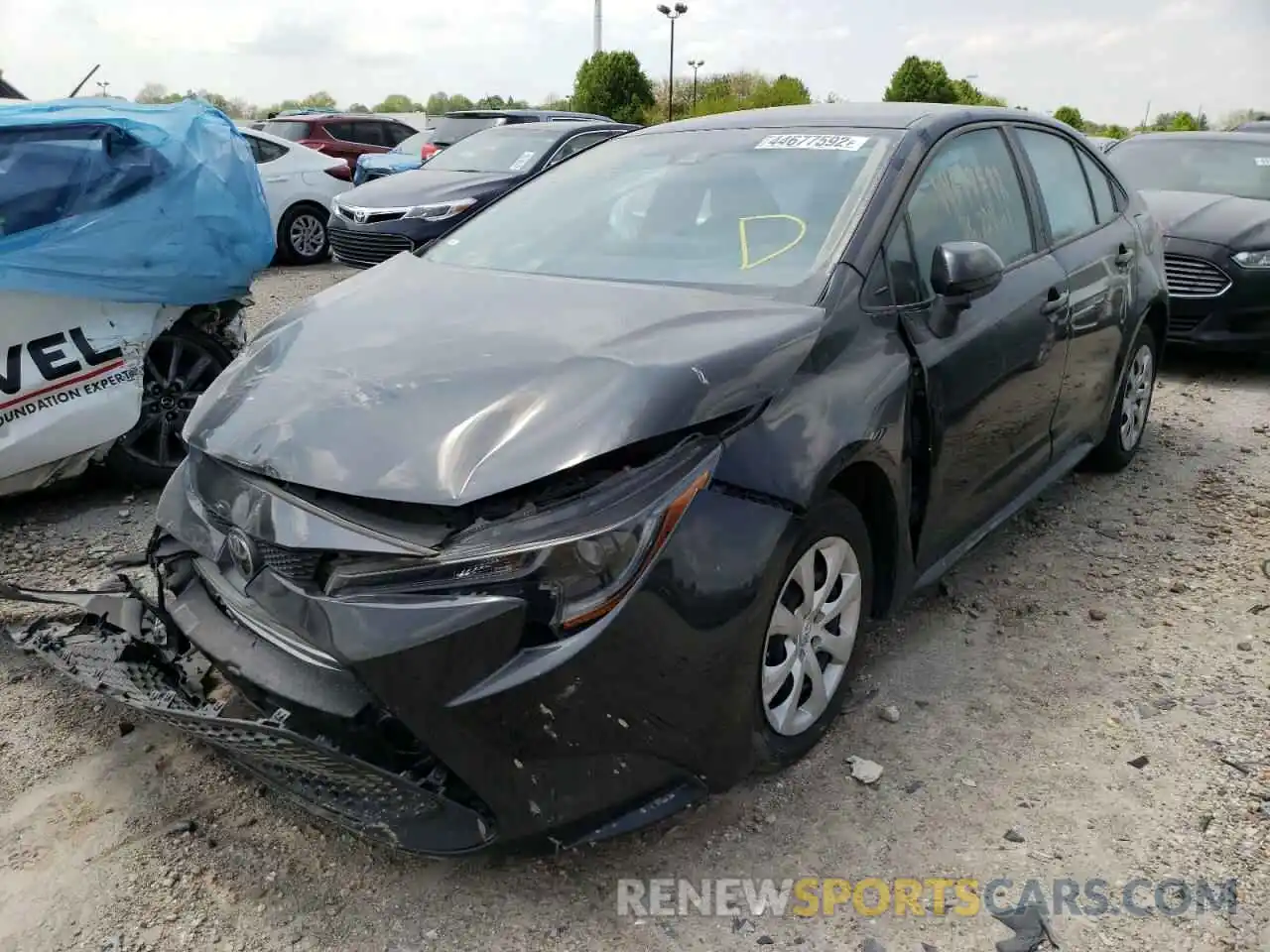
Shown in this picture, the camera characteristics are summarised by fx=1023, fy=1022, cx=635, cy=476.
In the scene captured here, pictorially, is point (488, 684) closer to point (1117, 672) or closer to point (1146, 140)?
point (1117, 672)

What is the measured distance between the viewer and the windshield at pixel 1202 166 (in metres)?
7.75

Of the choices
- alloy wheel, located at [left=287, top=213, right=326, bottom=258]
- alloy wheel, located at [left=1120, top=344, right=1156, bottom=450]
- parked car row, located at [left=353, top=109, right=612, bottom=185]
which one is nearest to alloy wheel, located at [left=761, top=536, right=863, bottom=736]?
alloy wheel, located at [left=1120, top=344, right=1156, bottom=450]

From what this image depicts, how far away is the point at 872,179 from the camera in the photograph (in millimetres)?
2990

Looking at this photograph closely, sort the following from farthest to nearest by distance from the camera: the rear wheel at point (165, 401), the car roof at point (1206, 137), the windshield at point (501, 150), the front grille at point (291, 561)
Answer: the windshield at point (501, 150) → the car roof at point (1206, 137) → the rear wheel at point (165, 401) → the front grille at point (291, 561)

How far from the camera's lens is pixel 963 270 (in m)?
2.87

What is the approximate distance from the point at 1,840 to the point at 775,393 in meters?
2.13

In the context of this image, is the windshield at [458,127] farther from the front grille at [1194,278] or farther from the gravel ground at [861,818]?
the gravel ground at [861,818]

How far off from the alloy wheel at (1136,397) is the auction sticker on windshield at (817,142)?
2.19 metres

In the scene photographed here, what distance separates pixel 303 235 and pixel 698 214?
31.0 feet

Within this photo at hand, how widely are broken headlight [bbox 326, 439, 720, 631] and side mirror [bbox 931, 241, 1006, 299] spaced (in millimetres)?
1286

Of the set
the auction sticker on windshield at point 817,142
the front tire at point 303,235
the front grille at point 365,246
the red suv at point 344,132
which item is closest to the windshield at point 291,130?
the red suv at point 344,132

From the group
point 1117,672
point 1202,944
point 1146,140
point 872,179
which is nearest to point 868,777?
point 1202,944

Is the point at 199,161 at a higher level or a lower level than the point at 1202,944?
higher

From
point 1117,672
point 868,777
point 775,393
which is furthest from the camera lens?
point 1117,672
